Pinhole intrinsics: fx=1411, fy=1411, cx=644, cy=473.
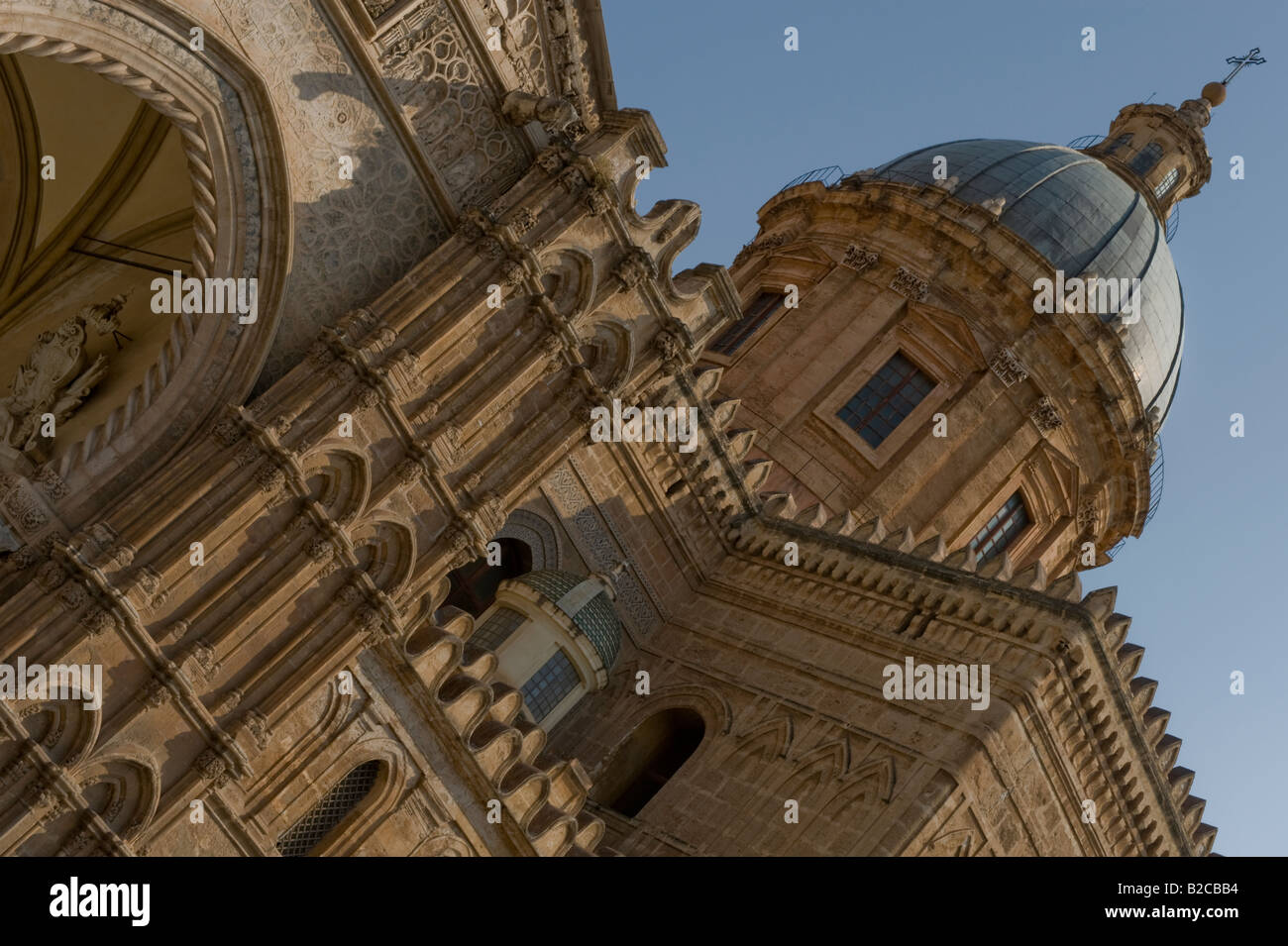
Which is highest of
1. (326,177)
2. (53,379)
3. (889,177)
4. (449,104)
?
(889,177)

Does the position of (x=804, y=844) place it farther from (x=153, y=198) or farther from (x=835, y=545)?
(x=153, y=198)

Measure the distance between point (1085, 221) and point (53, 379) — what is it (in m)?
27.8

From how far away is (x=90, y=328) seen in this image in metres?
14.5

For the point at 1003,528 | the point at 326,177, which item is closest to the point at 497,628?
the point at 326,177

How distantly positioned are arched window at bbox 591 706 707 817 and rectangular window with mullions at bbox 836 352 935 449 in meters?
9.26

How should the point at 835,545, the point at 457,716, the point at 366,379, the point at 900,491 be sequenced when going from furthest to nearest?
the point at 900,491
the point at 835,545
the point at 457,716
the point at 366,379

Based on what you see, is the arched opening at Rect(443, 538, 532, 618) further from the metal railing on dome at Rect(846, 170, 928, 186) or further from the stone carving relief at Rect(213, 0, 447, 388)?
the metal railing on dome at Rect(846, 170, 928, 186)

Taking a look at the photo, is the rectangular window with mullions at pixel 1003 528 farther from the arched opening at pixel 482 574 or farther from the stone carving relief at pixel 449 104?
the stone carving relief at pixel 449 104

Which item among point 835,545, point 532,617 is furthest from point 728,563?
point 532,617

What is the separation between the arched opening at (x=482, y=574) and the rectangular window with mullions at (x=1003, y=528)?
12.4 meters

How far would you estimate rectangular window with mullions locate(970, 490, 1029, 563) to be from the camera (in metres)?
31.1

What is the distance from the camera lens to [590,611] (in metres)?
20.3

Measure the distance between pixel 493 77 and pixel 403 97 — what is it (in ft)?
3.68

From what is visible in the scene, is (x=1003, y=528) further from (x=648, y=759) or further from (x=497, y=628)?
(x=497, y=628)
